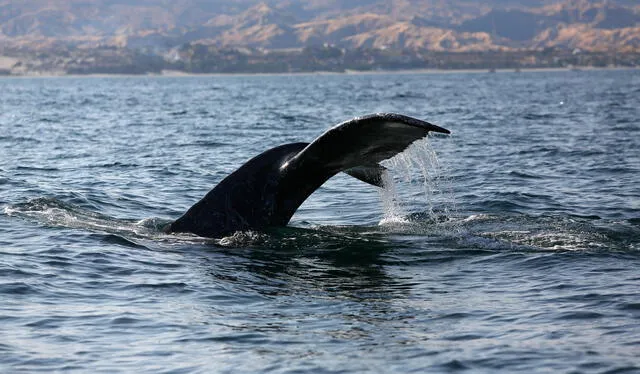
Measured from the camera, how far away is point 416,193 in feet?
54.7

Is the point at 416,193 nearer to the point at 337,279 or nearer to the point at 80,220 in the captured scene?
the point at 80,220

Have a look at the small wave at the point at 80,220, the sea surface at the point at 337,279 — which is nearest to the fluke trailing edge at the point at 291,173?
the sea surface at the point at 337,279

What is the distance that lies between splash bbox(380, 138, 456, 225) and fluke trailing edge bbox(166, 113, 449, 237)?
281 millimetres

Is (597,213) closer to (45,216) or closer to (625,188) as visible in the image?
(625,188)

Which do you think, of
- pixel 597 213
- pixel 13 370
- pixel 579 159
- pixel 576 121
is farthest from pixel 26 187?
pixel 576 121

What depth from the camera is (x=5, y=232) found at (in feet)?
38.8

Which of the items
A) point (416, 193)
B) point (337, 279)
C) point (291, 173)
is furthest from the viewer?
point (416, 193)

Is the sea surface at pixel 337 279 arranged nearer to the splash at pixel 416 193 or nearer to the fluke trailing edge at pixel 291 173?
the splash at pixel 416 193

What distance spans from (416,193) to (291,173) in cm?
731

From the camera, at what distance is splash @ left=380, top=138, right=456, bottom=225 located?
374 inches

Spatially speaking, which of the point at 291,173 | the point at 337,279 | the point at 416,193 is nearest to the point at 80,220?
the point at 291,173

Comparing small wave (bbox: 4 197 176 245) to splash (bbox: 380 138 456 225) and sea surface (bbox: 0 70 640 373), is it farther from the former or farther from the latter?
splash (bbox: 380 138 456 225)

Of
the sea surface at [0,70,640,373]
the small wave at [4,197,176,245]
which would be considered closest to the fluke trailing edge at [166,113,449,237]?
the sea surface at [0,70,640,373]

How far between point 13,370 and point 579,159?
16.0 m
